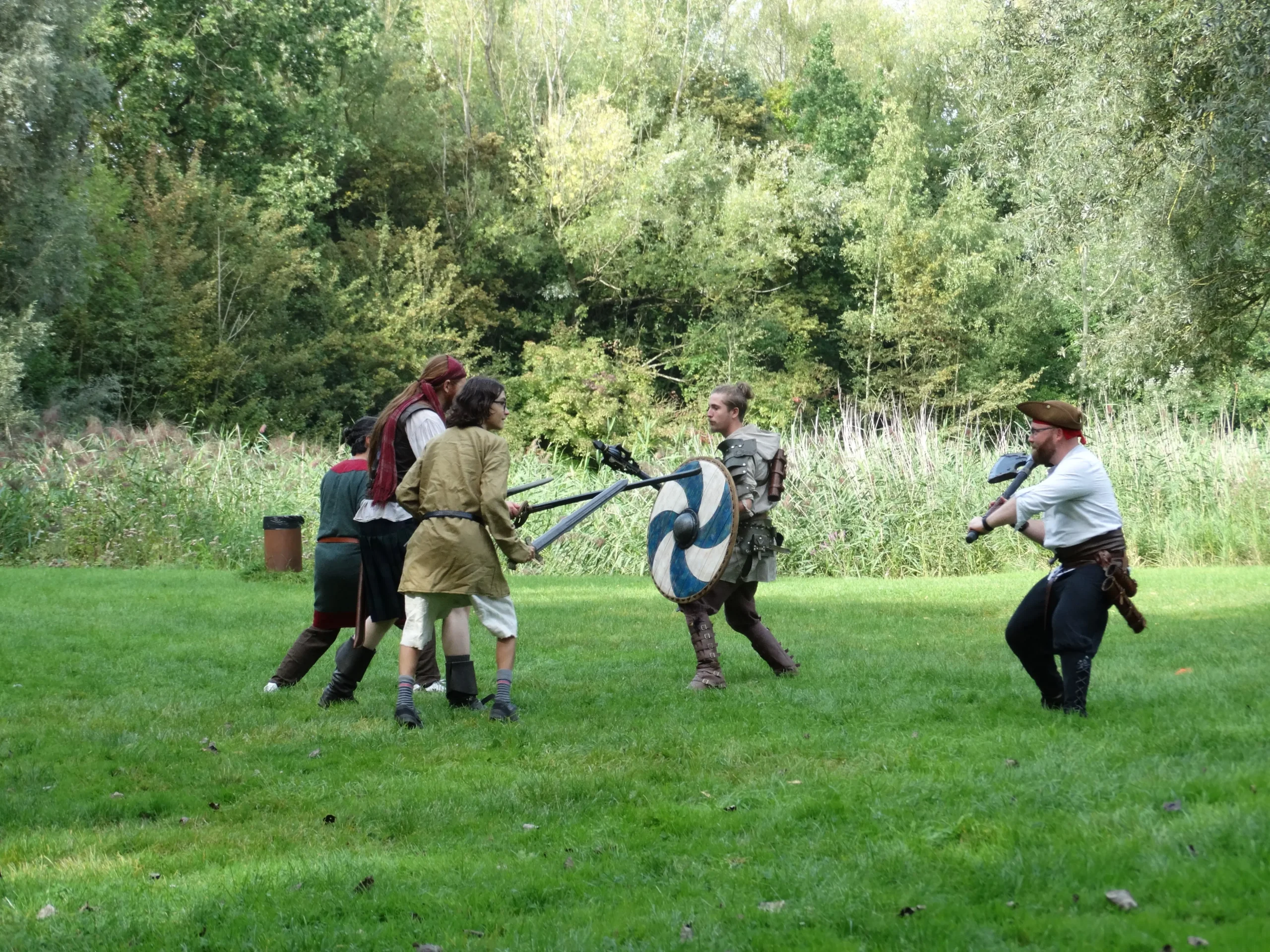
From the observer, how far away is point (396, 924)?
4.08 m

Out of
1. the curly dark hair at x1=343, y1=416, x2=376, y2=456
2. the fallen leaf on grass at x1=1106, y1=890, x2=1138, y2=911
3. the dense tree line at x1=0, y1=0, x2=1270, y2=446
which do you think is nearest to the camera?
the fallen leaf on grass at x1=1106, y1=890, x2=1138, y2=911

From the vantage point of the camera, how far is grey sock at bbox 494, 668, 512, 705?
7.23 metres

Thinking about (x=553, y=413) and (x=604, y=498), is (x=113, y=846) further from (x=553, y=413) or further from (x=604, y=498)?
(x=553, y=413)

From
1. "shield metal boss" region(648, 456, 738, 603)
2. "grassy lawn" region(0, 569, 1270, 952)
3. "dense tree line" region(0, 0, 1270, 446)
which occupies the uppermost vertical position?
"dense tree line" region(0, 0, 1270, 446)

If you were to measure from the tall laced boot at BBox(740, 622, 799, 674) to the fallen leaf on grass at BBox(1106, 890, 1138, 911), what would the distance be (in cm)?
465

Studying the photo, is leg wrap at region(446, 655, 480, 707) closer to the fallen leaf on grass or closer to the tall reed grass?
the fallen leaf on grass

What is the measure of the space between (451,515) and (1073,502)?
3.17m

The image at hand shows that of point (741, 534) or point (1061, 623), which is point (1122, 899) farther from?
point (741, 534)

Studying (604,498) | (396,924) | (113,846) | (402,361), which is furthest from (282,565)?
(402,361)

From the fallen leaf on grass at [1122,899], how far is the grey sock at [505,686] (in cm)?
392

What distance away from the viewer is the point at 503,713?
7203 millimetres

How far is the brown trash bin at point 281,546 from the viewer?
51.3 feet

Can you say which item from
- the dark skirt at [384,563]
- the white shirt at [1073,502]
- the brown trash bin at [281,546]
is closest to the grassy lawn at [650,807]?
the dark skirt at [384,563]

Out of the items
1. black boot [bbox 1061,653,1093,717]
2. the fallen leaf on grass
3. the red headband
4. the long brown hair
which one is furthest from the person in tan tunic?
the fallen leaf on grass
